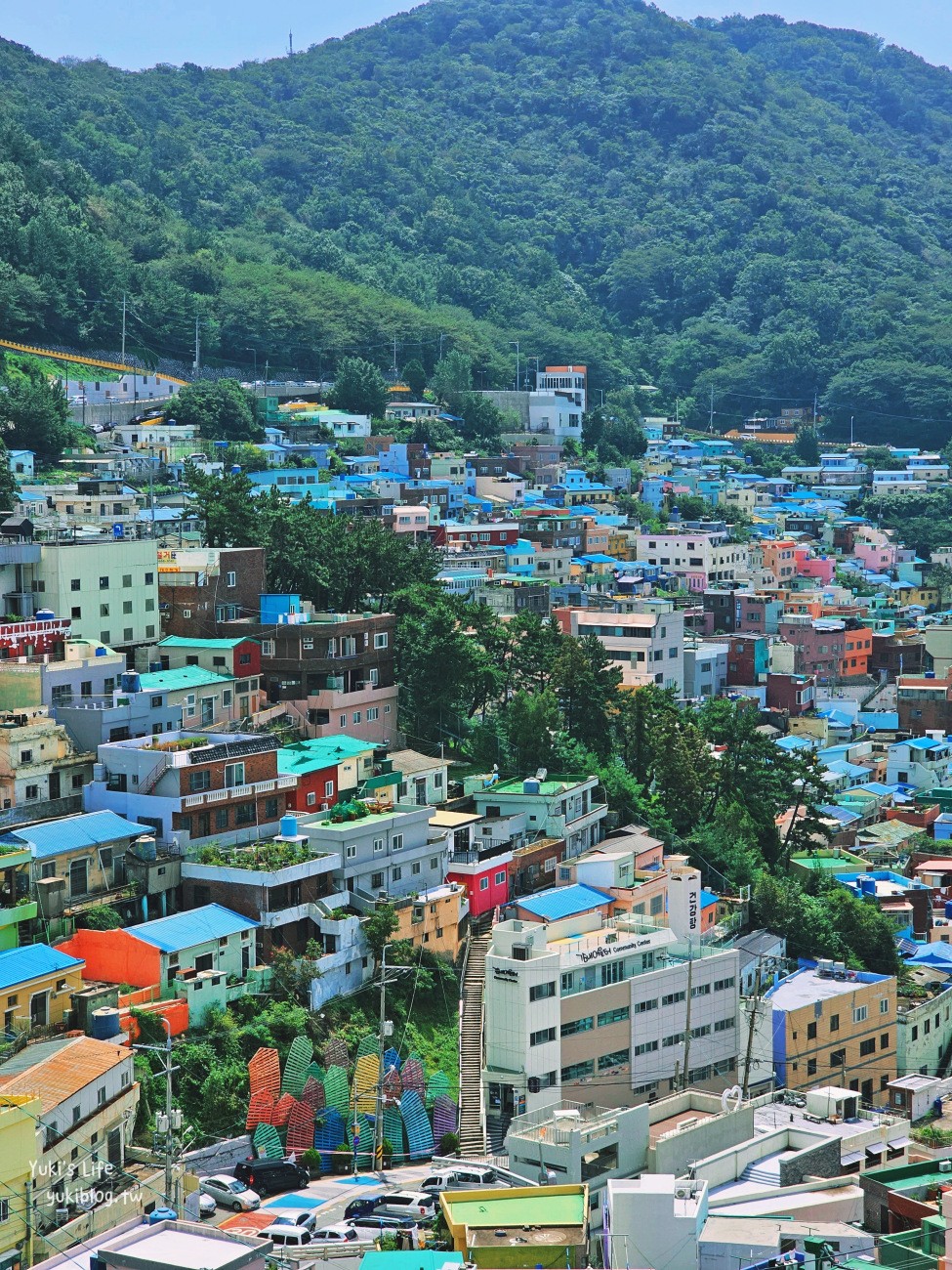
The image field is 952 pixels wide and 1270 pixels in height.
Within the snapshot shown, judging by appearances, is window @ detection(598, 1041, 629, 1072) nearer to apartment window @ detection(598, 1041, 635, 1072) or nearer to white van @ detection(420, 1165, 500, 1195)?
apartment window @ detection(598, 1041, 635, 1072)

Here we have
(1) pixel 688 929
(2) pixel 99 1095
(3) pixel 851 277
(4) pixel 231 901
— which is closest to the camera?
(2) pixel 99 1095

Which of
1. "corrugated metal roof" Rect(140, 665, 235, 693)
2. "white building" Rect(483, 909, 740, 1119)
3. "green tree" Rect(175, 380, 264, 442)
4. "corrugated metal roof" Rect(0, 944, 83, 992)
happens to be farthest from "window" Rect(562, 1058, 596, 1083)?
"green tree" Rect(175, 380, 264, 442)

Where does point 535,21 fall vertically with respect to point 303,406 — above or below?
above

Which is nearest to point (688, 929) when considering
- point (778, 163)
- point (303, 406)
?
point (303, 406)

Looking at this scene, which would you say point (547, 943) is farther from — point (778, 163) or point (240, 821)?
point (778, 163)

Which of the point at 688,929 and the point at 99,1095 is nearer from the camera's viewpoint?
the point at 99,1095
